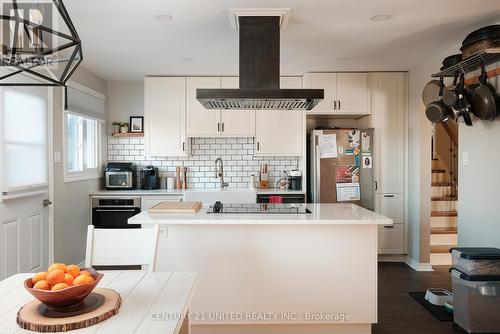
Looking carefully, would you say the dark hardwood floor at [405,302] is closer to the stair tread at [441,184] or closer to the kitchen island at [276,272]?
the kitchen island at [276,272]

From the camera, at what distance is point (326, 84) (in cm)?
481

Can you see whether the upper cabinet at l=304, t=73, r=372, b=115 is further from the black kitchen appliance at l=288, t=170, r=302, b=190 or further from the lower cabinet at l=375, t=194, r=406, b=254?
the lower cabinet at l=375, t=194, r=406, b=254

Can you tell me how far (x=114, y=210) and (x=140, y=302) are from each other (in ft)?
11.6

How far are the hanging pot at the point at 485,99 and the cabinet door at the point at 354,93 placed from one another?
5.55 ft

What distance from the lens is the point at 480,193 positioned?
3.36 m

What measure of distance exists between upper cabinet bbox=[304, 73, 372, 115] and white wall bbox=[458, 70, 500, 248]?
1413 millimetres

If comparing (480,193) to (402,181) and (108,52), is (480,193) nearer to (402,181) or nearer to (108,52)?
(402,181)

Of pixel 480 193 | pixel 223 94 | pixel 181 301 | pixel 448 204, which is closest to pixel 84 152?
pixel 223 94

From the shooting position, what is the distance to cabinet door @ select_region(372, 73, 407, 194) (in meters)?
4.83

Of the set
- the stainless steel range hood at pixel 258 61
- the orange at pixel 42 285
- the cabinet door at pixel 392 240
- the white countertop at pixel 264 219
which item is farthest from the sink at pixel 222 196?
the orange at pixel 42 285

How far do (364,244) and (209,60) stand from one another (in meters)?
2.64

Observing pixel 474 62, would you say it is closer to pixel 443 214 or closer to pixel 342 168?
pixel 342 168

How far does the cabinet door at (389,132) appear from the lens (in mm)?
4832

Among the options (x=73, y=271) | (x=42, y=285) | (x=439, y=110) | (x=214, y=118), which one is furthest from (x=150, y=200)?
(x=42, y=285)
